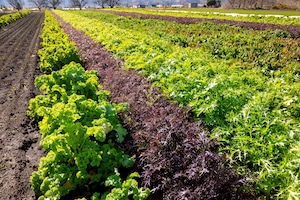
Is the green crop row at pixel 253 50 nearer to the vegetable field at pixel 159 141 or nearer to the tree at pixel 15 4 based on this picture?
the vegetable field at pixel 159 141

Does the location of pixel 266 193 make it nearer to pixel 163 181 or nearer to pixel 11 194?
pixel 163 181

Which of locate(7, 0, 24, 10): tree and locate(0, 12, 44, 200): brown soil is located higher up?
locate(7, 0, 24, 10): tree

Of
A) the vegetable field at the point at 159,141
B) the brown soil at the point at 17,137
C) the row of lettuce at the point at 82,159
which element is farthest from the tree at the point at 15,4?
the row of lettuce at the point at 82,159

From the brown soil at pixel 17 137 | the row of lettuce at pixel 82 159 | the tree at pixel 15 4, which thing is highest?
the tree at pixel 15 4

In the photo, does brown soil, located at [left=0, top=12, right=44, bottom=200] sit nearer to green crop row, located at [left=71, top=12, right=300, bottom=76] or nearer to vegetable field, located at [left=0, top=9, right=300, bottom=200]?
vegetable field, located at [left=0, top=9, right=300, bottom=200]

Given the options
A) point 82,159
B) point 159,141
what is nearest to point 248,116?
point 159,141

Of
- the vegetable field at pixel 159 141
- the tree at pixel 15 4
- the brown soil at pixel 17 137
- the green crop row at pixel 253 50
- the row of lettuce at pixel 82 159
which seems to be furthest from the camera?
the tree at pixel 15 4

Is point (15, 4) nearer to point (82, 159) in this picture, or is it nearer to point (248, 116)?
point (82, 159)

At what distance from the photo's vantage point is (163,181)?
3053 millimetres

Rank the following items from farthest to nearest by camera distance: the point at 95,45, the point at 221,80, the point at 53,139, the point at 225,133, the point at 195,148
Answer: the point at 95,45, the point at 221,80, the point at 225,133, the point at 53,139, the point at 195,148

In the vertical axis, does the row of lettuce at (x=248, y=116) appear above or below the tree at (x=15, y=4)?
below

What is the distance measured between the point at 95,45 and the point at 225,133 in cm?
785

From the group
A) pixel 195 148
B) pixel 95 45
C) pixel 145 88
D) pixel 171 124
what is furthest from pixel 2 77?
pixel 195 148

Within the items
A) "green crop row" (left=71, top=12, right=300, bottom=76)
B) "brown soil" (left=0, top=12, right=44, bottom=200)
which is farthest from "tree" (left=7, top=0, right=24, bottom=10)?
"brown soil" (left=0, top=12, right=44, bottom=200)
